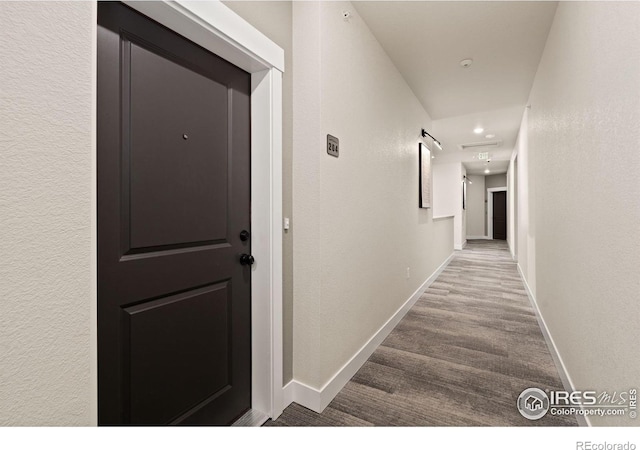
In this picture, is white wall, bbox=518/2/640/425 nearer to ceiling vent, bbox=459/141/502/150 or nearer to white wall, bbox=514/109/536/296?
white wall, bbox=514/109/536/296

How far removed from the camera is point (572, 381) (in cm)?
175

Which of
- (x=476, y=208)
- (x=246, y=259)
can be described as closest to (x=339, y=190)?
(x=246, y=259)

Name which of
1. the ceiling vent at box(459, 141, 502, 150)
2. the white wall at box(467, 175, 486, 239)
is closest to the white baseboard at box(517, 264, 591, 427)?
the ceiling vent at box(459, 141, 502, 150)

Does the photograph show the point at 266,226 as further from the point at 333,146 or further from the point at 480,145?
the point at 480,145

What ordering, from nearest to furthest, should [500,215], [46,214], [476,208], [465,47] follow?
[46,214] → [465,47] → [500,215] → [476,208]

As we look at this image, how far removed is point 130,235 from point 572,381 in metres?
2.49

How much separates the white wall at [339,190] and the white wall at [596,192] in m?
1.25

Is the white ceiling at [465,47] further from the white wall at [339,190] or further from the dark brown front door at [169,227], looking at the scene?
the dark brown front door at [169,227]

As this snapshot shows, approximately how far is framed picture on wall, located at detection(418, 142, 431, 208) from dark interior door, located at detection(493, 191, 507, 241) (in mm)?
9061

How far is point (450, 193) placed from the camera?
26.4ft

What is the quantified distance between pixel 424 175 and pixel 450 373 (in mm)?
2623

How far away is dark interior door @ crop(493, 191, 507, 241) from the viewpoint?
11453mm

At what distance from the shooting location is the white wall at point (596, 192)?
1.03 m
